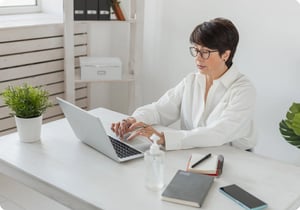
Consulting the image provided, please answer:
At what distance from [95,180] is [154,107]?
30.8 inches

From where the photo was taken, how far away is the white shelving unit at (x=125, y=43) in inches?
133

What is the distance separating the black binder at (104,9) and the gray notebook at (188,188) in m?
1.90

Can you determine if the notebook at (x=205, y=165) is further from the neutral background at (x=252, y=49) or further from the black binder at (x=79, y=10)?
the black binder at (x=79, y=10)

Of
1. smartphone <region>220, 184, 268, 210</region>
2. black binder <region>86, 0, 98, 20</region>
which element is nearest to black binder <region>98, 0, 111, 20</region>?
black binder <region>86, 0, 98, 20</region>

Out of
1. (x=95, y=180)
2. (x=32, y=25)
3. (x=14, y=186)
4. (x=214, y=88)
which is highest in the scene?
(x=32, y=25)

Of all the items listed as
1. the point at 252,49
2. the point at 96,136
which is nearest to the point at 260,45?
the point at 252,49

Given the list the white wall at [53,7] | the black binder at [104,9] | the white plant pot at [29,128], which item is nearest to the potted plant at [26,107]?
the white plant pot at [29,128]

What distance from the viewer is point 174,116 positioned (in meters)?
2.51

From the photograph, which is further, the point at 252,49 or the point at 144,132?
the point at 252,49

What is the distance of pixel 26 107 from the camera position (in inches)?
80.0

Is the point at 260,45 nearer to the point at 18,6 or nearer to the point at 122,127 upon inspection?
the point at 122,127

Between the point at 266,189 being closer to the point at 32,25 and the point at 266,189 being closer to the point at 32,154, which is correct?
the point at 32,154

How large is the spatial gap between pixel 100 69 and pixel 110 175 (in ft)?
5.90

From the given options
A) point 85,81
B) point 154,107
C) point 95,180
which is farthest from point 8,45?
point 95,180
